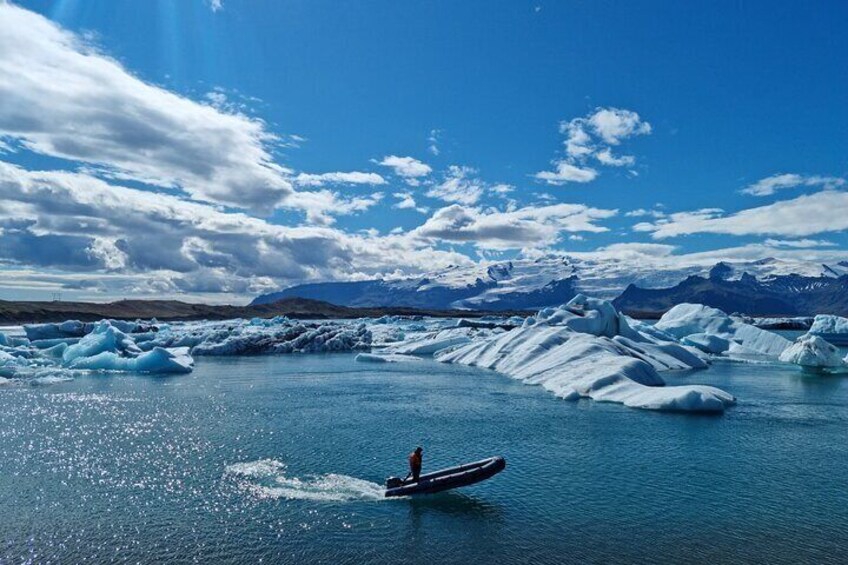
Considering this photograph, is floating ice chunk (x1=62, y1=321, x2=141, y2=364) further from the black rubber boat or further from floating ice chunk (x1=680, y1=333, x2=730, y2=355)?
floating ice chunk (x1=680, y1=333, x2=730, y2=355)

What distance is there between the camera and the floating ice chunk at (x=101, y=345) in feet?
186

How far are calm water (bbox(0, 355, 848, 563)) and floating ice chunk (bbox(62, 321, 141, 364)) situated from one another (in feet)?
59.3

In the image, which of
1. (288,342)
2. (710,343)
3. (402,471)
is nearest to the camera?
(402,471)

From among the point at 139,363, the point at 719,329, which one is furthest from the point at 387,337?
the point at 719,329

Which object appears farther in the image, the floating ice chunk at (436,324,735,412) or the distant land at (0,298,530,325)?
the distant land at (0,298,530,325)

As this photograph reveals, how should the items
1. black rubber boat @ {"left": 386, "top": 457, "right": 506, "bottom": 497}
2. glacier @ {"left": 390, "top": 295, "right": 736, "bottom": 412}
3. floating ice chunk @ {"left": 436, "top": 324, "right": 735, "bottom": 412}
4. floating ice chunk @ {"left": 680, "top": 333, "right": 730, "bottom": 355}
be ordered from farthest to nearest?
floating ice chunk @ {"left": 680, "top": 333, "right": 730, "bottom": 355} < glacier @ {"left": 390, "top": 295, "right": 736, "bottom": 412} < floating ice chunk @ {"left": 436, "top": 324, "right": 735, "bottom": 412} < black rubber boat @ {"left": 386, "top": 457, "right": 506, "bottom": 497}

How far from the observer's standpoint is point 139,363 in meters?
53.0

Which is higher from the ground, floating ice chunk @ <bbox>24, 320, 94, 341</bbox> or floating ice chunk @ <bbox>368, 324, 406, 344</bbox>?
floating ice chunk @ <bbox>368, 324, 406, 344</bbox>

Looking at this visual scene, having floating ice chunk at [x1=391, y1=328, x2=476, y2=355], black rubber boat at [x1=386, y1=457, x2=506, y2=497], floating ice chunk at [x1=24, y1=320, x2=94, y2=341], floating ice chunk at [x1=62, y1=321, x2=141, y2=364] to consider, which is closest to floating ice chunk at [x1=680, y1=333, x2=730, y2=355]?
floating ice chunk at [x1=391, y1=328, x2=476, y2=355]

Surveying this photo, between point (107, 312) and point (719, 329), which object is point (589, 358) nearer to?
point (719, 329)

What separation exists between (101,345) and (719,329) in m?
77.7

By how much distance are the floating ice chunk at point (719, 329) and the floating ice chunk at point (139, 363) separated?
64658 mm

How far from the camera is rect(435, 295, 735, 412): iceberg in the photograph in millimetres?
34875

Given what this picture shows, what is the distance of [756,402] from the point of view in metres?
38.8
